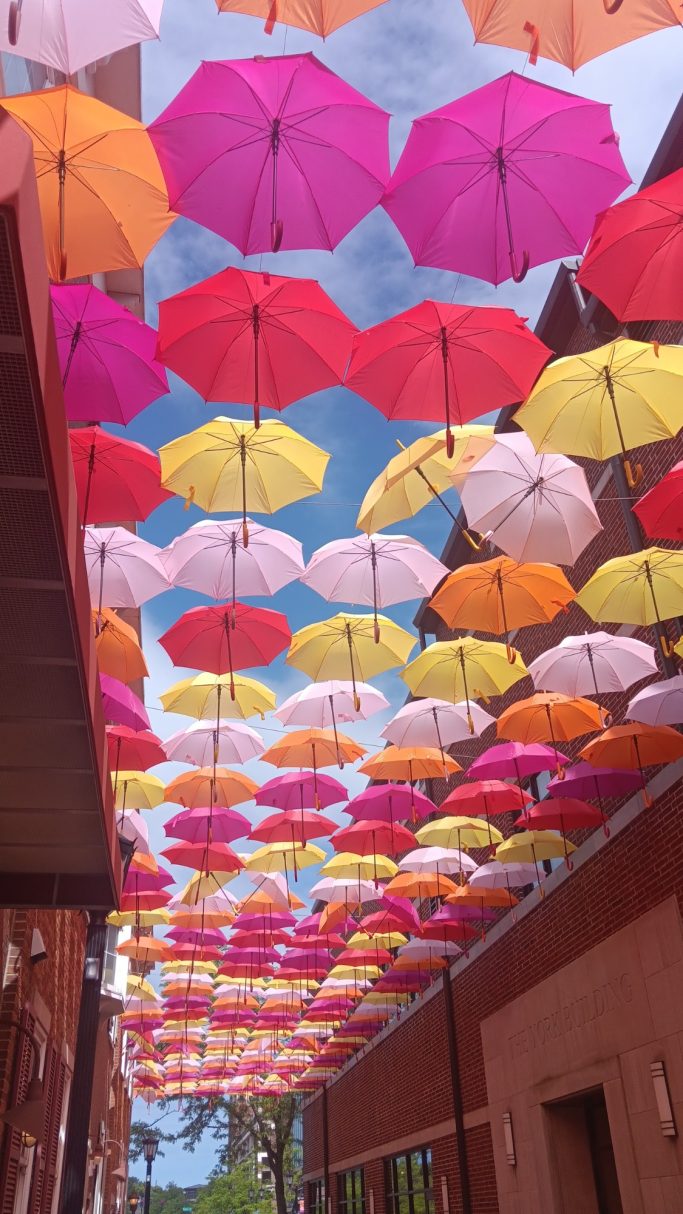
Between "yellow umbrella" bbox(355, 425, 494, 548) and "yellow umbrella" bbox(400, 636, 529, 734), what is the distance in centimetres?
309

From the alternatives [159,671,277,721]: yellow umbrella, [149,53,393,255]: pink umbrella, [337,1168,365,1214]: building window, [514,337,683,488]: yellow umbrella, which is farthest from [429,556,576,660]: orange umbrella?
[337,1168,365,1214]: building window

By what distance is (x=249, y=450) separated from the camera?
10.2 meters

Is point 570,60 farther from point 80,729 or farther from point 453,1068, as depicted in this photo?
point 453,1068

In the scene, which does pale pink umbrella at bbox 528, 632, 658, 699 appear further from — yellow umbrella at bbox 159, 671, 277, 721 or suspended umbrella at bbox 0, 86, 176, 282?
suspended umbrella at bbox 0, 86, 176, 282

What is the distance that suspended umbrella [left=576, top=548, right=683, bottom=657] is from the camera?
1088cm

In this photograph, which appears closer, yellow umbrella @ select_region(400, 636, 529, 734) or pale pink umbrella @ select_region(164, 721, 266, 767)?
yellow umbrella @ select_region(400, 636, 529, 734)

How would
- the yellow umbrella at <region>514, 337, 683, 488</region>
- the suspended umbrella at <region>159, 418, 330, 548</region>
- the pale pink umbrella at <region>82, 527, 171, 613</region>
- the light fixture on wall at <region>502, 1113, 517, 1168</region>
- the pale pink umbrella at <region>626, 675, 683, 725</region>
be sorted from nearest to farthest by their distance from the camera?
the yellow umbrella at <region>514, 337, 683, 488</region> < the suspended umbrella at <region>159, 418, 330, 548</region> < the pale pink umbrella at <region>626, 675, 683, 725</region> < the pale pink umbrella at <region>82, 527, 171, 613</region> < the light fixture on wall at <region>502, 1113, 517, 1168</region>

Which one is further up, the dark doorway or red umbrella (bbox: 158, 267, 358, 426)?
red umbrella (bbox: 158, 267, 358, 426)

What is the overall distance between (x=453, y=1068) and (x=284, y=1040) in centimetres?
1898

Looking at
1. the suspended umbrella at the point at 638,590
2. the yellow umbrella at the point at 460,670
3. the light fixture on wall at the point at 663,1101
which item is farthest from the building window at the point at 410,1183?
the suspended umbrella at the point at 638,590

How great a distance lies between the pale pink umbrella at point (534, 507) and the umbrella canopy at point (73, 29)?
529 cm

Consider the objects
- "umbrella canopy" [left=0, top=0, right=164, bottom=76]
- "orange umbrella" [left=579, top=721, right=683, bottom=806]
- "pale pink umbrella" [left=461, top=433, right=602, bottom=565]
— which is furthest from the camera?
"orange umbrella" [left=579, top=721, right=683, bottom=806]

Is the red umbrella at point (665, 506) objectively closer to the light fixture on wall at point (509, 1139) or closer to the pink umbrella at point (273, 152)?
the pink umbrella at point (273, 152)

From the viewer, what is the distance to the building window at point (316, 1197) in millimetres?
40000
